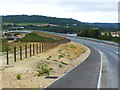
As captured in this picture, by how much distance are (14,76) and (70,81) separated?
3944 millimetres

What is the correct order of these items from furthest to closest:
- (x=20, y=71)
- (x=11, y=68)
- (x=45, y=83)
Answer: (x=11, y=68) → (x=20, y=71) → (x=45, y=83)

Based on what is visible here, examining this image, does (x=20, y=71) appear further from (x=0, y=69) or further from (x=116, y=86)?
(x=116, y=86)

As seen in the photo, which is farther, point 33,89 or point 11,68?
point 11,68

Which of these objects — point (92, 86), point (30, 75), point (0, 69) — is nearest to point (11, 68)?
point (0, 69)

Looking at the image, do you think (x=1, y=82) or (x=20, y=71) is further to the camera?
(x=20, y=71)

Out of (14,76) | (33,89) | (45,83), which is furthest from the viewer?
(14,76)

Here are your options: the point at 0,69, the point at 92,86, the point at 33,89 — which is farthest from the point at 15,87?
the point at 0,69

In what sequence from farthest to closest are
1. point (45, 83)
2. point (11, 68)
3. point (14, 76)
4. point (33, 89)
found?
point (11, 68) → point (14, 76) → point (45, 83) → point (33, 89)

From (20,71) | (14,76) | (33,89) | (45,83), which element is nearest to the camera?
(33,89)

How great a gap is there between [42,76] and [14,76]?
1.75 meters

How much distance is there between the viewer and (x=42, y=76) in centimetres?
1762

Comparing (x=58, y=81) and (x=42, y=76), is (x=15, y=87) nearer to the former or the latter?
(x=58, y=81)

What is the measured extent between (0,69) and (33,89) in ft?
23.5

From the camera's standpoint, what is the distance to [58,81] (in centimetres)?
1531
